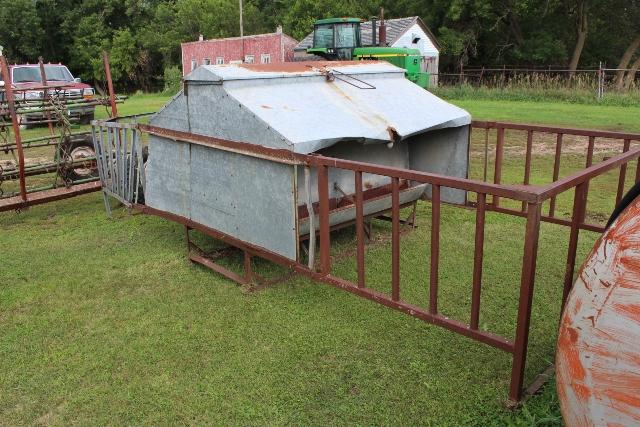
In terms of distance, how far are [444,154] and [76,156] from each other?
5.11 metres

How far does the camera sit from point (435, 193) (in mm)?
2895

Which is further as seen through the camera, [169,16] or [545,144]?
[169,16]

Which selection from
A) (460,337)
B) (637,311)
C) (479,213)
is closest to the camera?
(637,311)

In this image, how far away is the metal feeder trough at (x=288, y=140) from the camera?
13.1 ft

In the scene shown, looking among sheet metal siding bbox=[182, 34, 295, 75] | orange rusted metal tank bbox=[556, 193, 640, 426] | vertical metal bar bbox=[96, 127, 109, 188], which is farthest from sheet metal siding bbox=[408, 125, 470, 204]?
sheet metal siding bbox=[182, 34, 295, 75]

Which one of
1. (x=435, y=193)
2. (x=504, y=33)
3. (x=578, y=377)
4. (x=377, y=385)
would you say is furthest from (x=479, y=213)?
(x=504, y=33)

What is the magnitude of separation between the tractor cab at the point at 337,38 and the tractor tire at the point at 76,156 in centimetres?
1159

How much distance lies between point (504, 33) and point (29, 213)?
3551cm

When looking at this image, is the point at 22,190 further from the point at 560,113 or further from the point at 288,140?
the point at 560,113

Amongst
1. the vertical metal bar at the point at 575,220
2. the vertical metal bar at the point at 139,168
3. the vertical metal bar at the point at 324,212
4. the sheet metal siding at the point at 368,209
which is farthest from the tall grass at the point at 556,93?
the vertical metal bar at the point at 324,212

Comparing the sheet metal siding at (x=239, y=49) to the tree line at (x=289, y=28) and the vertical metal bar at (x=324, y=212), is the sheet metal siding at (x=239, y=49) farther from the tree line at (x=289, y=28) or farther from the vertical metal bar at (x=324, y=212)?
the vertical metal bar at (x=324, y=212)

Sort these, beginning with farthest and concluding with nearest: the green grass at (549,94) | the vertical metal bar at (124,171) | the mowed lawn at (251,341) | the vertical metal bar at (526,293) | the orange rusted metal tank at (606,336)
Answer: the green grass at (549,94) < the vertical metal bar at (124,171) < the mowed lawn at (251,341) < the vertical metal bar at (526,293) < the orange rusted metal tank at (606,336)

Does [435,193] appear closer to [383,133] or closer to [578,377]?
[578,377]

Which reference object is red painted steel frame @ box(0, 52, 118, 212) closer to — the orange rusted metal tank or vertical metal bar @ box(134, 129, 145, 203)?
vertical metal bar @ box(134, 129, 145, 203)
